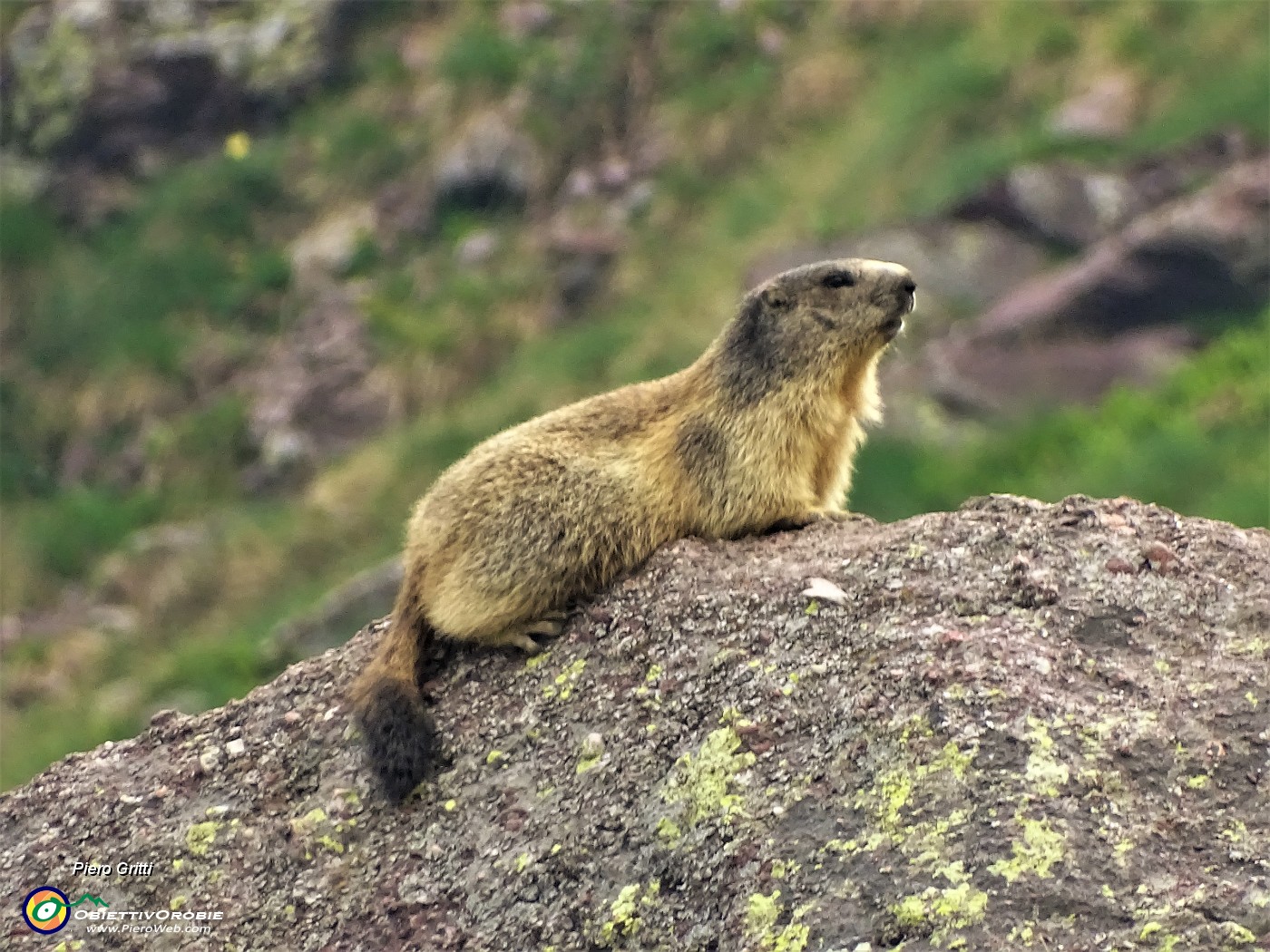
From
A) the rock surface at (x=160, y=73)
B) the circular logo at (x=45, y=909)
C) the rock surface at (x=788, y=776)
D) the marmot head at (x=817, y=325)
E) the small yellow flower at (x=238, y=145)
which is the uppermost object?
the rock surface at (x=160, y=73)

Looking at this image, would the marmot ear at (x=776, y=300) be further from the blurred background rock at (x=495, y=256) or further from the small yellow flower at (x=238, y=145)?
the small yellow flower at (x=238, y=145)

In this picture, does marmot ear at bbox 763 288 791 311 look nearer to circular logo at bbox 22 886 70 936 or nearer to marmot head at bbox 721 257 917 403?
marmot head at bbox 721 257 917 403

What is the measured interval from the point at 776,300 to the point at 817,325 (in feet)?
0.80

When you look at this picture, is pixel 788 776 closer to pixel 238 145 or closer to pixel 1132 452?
pixel 1132 452

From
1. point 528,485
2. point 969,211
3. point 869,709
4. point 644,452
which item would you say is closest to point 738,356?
point 644,452

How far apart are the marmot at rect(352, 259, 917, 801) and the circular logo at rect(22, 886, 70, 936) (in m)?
1.25

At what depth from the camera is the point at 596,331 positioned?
16.1m

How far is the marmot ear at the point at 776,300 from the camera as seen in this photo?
22.4 ft

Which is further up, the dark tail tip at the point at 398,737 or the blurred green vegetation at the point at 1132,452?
the blurred green vegetation at the point at 1132,452

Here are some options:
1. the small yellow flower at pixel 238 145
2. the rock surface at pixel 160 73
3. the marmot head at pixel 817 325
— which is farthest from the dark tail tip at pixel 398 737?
the rock surface at pixel 160 73

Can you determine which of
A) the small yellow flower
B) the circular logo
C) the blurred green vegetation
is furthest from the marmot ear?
the small yellow flower

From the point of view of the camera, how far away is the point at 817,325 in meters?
6.75

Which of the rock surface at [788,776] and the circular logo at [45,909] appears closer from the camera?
the rock surface at [788,776]

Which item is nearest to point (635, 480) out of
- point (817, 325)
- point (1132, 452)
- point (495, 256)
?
Result: point (817, 325)
